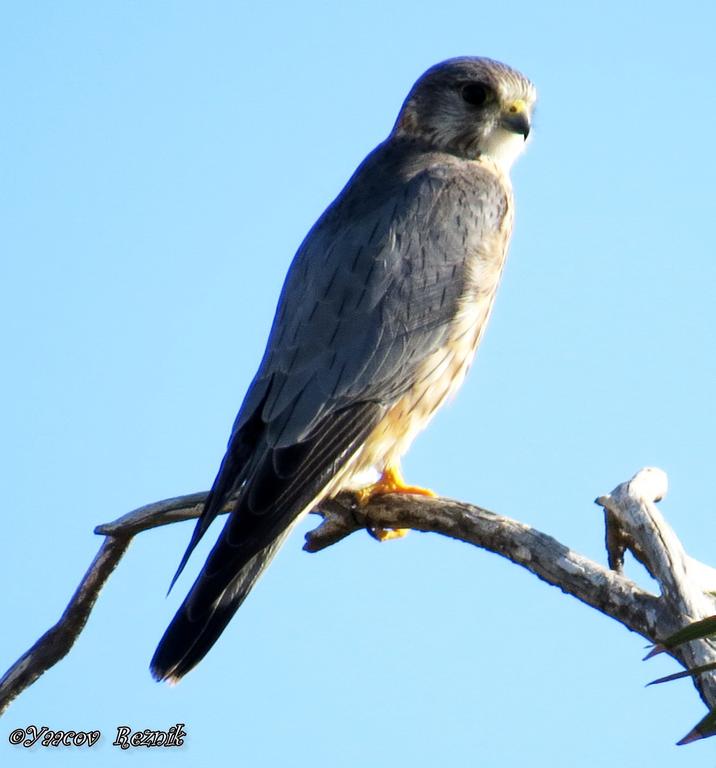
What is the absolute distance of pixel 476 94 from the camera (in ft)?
15.7

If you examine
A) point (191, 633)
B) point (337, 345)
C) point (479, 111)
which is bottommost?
point (191, 633)

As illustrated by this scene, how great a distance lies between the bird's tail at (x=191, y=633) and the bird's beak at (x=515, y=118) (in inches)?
82.3

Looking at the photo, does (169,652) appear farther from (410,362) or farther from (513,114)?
(513,114)

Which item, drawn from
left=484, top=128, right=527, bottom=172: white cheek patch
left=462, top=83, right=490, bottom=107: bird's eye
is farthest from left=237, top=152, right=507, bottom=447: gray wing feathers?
left=462, top=83, right=490, bottom=107: bird's eye

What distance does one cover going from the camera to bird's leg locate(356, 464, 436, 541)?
4188mm

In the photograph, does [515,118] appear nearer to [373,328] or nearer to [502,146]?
[502,146]

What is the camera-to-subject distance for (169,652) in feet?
11.0

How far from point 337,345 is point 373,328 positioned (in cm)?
14

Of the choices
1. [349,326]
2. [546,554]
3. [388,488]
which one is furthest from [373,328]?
[546,554]

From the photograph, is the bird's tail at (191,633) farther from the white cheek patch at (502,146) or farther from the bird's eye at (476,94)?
the bird's eye at (476,94)

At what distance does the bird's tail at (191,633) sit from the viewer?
334cm

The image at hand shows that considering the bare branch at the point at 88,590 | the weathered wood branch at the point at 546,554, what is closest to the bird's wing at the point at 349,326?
the bare branch at the point at 88,590

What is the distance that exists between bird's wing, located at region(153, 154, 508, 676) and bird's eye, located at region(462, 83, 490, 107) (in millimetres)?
310

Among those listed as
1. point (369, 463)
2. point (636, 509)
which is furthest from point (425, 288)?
point (636, 509)
